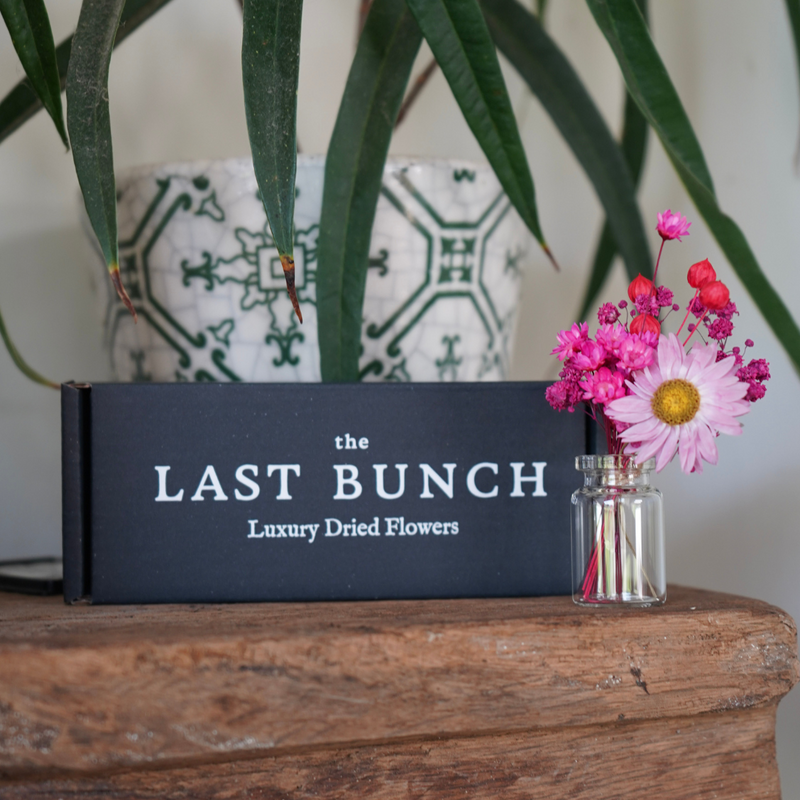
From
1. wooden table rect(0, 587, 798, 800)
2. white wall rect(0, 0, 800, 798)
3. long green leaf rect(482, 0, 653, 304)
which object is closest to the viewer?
wooden table rect(0, 587, 798, 800)

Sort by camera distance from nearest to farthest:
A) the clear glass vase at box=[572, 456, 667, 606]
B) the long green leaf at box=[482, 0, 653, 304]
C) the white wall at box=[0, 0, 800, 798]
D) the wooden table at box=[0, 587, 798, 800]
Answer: the wooden table at box=[0, 587, 798, 800]
the clear glass vase at box=[572, 456, 667, 606]
the long green leaf at box=[482, 0, 653, 304]
the white wall at box=[0, 0, 800, 798]

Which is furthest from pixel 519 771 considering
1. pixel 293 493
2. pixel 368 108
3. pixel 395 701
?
pixel 368 108

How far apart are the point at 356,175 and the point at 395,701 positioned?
341mm

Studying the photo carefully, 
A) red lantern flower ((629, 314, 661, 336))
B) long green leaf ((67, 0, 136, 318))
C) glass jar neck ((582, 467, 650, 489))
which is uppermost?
long green leaf ((67, 0, 136, 318))

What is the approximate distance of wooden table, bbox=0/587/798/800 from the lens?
0.35 meters

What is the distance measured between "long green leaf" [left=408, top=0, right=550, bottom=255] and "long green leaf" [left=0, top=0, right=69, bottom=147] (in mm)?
229

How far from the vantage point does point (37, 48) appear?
0.46 metres

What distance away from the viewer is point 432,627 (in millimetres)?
385

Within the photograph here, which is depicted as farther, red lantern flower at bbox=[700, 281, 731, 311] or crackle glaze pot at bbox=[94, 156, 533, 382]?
crackle glaze pot at bbox=[94, 156, 533, 382]

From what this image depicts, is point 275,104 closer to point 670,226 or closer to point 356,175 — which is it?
point 356,175


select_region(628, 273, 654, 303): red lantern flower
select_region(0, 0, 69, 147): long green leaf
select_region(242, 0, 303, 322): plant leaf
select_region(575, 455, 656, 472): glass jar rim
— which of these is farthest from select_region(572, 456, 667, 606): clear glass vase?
select_region(0, 0, 69, 147): long green leaf

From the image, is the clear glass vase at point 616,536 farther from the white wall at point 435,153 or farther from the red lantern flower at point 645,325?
the white wall at point 435,153

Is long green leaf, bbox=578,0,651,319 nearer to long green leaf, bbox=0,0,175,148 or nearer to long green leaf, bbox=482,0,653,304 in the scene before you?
long green leaf, bbox=482,0,653,304

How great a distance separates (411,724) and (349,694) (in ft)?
0.12
